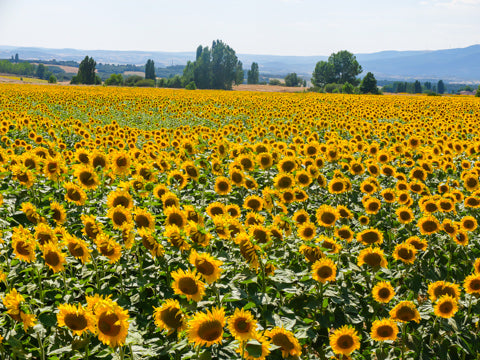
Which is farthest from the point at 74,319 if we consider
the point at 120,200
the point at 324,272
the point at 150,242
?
the point at 324,272

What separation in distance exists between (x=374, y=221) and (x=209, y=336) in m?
4.81

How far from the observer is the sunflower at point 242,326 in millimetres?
2479

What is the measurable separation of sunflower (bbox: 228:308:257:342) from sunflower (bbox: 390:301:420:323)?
1.79 m

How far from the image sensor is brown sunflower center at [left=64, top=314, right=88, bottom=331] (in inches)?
102

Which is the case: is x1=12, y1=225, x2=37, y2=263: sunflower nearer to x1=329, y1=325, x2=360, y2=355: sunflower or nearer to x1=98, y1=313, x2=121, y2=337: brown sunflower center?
x1=98, y1=313, x2=121, y2=337: brown sunflower center

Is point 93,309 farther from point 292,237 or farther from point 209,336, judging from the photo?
point 292,237

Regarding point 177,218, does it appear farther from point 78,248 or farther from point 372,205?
point 372,205

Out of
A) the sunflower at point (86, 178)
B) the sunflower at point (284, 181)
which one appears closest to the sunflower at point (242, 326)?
the sunflower at point (284, 181)

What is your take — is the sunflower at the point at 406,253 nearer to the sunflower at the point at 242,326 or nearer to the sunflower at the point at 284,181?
the sunflower at the point at 284,181

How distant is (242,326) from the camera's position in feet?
8.24

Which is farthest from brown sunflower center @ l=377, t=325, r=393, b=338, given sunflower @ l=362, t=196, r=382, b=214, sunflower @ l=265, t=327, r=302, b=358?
sunflower @ l=362, t=196, r=382, b=214

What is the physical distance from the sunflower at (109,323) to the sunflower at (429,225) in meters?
4.29

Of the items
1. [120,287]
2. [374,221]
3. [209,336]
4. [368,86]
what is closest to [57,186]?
[120,287]

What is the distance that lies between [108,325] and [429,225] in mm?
4428
